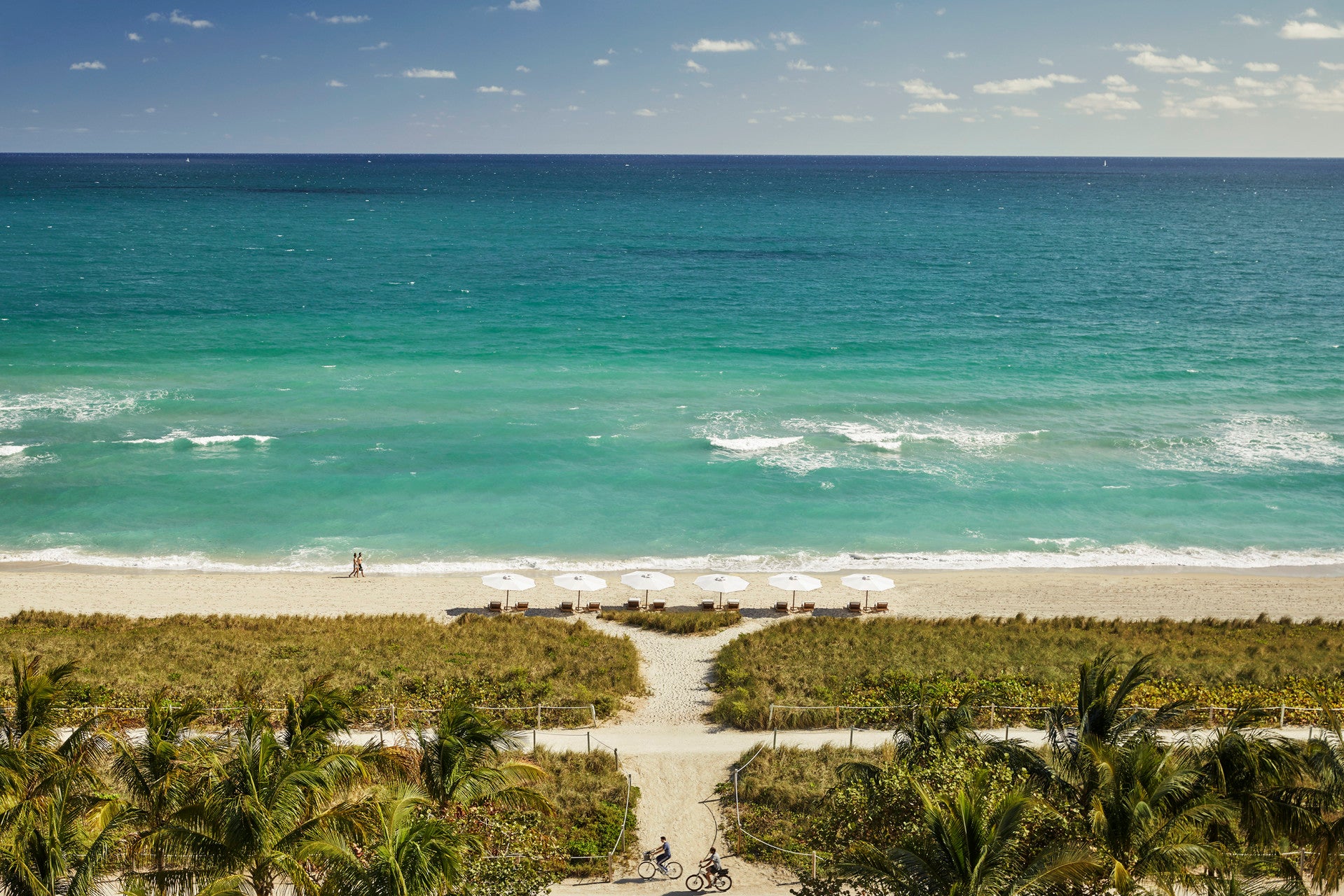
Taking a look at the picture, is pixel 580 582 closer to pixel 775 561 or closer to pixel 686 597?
pixel 686 597

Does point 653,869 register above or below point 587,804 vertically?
below

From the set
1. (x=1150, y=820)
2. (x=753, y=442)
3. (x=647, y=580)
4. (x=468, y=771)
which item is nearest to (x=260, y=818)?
(x=468, y=771)

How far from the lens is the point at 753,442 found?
164 feet

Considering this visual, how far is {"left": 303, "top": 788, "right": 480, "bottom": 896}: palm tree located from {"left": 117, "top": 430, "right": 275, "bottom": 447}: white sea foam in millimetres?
40188

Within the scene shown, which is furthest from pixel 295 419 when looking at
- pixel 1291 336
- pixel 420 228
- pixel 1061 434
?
pixel 420 228

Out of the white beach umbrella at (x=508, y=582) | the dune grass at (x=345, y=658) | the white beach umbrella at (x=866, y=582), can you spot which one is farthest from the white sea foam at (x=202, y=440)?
the white beach umbrella at (x=866, y=582)

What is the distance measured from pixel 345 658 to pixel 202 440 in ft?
88.8

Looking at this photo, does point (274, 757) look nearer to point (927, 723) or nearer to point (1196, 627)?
point (927, 723)

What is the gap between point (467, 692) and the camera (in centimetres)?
2488

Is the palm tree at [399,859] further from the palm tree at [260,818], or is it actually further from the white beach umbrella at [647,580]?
the white beach umbrella at [647,580]

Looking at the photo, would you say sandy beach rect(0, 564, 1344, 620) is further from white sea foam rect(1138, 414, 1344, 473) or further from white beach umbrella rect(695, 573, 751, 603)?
white sea foam rect(1138, 414, 1344, 473)

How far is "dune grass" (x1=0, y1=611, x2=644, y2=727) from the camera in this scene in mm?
24547

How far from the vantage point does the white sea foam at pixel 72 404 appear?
5194cm

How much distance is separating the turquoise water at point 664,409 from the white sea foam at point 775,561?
0.16m
